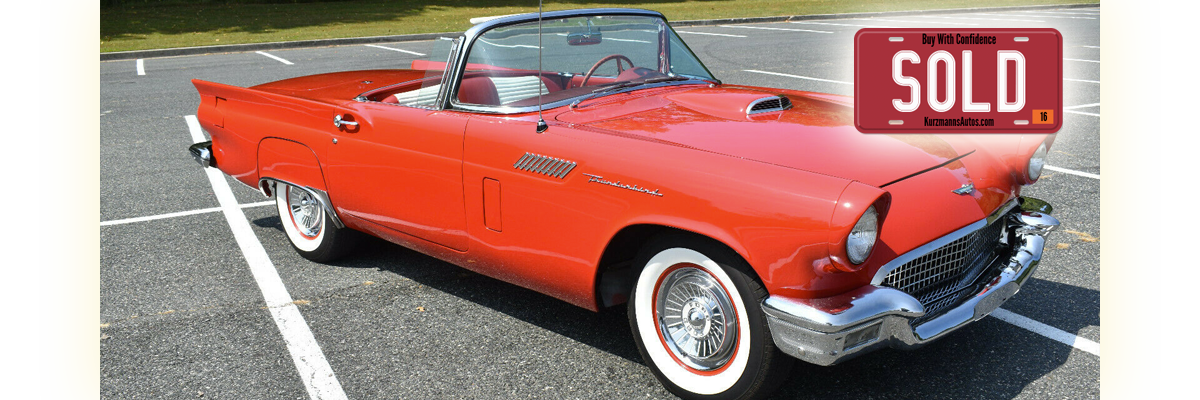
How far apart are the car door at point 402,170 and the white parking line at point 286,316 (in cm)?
52

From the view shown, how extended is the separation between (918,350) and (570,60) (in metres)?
2.02

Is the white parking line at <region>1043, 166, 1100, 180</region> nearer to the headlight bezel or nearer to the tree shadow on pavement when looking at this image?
the headlight bezel

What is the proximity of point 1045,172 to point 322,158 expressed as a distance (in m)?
4.74

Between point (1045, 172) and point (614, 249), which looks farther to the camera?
point (1045, 172)

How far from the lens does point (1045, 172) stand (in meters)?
6.12

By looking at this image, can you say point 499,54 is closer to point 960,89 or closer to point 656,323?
point 656,323

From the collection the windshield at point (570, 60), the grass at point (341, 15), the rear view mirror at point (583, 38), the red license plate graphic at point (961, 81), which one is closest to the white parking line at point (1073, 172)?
the red license plate graphic at point (961, 81)

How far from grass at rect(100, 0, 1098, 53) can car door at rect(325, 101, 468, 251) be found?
42.4ft

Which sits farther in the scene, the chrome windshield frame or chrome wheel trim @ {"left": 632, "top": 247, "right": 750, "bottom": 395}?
the chrome windshield frame

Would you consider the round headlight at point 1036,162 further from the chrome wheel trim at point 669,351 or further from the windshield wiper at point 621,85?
the windshield wiper at point 621,85

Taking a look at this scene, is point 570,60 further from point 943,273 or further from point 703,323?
point 943,273

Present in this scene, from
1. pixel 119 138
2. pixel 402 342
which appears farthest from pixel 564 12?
pixel 119 138

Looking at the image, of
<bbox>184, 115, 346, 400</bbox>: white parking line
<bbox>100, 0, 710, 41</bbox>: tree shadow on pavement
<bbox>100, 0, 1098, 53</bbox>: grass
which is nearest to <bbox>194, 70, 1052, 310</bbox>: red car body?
<bbox>184, 115, 346, 400</bbox>: white parking line

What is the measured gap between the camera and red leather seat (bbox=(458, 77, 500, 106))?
A: 12.3 ft
